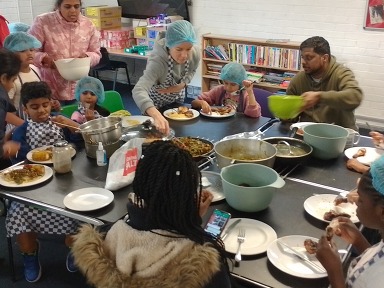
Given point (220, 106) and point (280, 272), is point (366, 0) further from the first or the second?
point (280, 272)

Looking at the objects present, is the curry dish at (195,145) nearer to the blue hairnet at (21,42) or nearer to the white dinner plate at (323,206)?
the white dinner plate at (323,206)

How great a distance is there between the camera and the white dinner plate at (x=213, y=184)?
5.84 ft

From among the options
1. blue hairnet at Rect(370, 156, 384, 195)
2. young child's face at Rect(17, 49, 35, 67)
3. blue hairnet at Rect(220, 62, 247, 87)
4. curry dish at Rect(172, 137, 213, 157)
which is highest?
young child's face at Rect(17, 49, 35, 67)

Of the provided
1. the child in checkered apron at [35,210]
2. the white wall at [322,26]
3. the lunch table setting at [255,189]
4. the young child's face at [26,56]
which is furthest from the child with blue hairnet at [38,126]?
the white wall at [322,26]

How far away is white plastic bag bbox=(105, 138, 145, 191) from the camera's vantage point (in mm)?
1873

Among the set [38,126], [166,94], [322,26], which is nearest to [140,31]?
[322,26]

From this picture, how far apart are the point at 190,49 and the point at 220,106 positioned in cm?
49

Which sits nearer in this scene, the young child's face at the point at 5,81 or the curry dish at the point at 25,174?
the curry dish at the point at 25,174

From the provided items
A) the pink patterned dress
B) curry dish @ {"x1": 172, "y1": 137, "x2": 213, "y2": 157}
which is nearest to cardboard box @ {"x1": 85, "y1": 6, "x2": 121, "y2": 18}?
the pink patterned dress

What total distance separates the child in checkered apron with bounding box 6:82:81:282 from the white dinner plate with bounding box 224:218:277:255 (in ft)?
3.61

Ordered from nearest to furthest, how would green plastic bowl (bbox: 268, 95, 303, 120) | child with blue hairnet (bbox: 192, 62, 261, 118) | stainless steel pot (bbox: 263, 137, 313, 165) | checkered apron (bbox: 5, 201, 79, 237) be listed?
stainless steel pot (bbox: 263, 137, 313, 165), checkered apron (bbox: 5, 201, 79, 237), green plastic bowl (bbox: 268, 95, 303, 120), child with blue hairnet (bbox: 192, 62, 261, 118)

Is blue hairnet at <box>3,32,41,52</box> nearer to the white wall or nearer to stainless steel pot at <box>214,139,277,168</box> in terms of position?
stainless steel pot at <box>214,139,277,168</box>

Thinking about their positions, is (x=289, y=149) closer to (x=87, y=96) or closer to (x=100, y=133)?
(x=100, y=133)

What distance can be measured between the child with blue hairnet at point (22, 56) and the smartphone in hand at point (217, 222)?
196 centimetres
